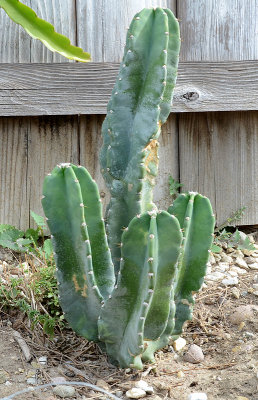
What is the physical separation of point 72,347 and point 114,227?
0.56 metres

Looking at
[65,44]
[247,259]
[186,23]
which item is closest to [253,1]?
[186,23]

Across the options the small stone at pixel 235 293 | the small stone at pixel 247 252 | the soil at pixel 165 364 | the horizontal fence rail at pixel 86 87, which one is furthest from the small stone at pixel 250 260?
the horizontal fence rail at pixel 86 87

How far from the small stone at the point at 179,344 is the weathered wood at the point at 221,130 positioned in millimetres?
1196

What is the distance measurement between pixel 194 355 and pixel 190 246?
470 mm

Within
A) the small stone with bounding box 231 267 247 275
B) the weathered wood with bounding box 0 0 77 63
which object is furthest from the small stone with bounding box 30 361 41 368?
the weathered wood with bounding box 0 0 77 63

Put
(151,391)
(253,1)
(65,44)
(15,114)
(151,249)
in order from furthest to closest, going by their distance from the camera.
Result: (253,1) → (15,114) → (65,44) → (151,391) → (151,249)

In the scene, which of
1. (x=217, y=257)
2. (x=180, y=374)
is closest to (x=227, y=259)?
(x=217, y=257)

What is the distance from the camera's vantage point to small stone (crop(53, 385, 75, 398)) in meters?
2.13

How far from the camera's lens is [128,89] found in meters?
2.29

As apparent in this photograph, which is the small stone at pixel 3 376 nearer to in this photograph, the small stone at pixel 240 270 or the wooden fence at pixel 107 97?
the wooden fence at pixel 107 97

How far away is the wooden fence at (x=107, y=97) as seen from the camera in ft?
10.6

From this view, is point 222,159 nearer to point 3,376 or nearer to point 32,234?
point 32,234

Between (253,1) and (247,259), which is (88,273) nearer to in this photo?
(247,259)

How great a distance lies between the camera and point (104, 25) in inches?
130
